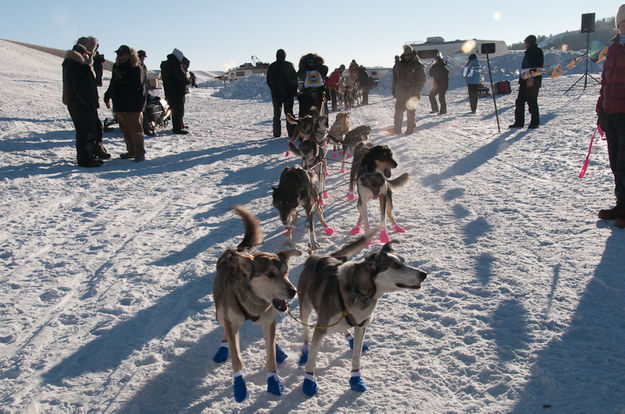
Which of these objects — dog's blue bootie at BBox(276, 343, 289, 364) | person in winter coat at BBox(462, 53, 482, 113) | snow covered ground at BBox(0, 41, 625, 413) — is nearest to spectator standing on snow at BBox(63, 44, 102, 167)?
snow covered ground at BBox(0, 41, 625, 413)

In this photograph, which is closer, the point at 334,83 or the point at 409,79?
the point at 409,79

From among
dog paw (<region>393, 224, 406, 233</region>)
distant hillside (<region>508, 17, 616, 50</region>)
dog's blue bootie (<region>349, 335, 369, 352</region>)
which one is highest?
distant hillside (<region>508, 17, 616, 50</region>)

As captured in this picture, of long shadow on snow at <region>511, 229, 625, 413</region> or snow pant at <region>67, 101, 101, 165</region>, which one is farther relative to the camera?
snow pant at <region>67, 101, 101, 165</region>

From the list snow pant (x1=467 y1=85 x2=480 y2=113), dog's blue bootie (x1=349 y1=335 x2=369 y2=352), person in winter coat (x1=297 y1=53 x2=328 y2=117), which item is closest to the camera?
dog's blue bootie (x1=349 y1=335 x2=369 y2=352)

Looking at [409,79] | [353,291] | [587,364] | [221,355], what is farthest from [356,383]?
[409,79]

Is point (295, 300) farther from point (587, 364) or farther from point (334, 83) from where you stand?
point (334, 83)

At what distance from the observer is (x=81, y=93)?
24.4ft

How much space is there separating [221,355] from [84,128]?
259 inches

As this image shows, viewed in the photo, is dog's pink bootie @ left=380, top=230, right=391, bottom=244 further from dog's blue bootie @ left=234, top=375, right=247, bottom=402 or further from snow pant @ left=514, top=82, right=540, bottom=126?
snow pant @ left=514, top=82, right=540, bottom=126

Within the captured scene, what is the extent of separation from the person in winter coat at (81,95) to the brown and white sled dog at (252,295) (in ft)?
20.9

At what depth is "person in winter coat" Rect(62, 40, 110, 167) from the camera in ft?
24.2

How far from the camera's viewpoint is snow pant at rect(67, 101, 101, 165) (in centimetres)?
761

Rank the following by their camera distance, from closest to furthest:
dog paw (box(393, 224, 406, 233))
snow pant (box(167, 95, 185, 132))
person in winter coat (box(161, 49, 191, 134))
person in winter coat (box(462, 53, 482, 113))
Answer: dog paw (box(393, 224, 406, 233)) → person in winter coat (box(161, 49, 191, 134)) → snow pant (box(167, 95, 185, 132)) → person in winter coat (box(462, 53, 482, 113))

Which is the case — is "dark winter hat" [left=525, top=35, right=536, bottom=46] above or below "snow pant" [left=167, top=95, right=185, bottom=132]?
above
